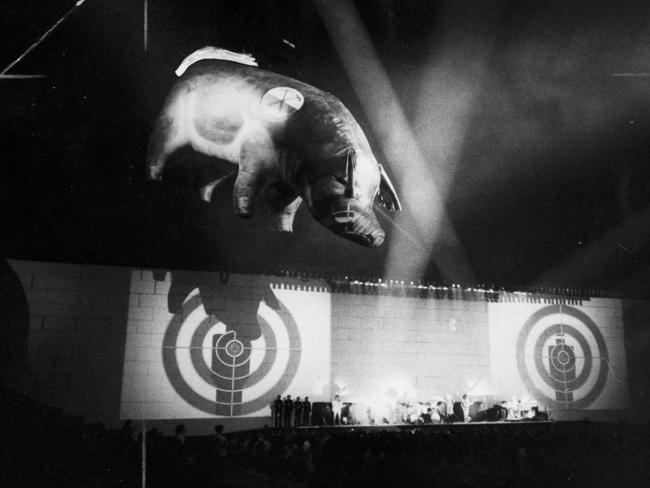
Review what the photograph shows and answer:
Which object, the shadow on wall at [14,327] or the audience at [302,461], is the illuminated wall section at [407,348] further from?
the audience at [302,461]

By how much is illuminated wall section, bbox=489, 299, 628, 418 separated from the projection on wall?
3.73 m

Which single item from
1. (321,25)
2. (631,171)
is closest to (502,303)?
(631,171)

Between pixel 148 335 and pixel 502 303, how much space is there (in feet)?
22.4

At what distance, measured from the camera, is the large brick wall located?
747 centimetres

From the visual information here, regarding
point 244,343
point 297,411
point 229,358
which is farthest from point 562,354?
point 229,358

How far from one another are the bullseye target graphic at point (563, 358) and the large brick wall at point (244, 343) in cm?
6

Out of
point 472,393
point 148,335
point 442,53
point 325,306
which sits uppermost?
point 442,53

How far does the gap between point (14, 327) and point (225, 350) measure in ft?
9.86

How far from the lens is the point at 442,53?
11.1 ft

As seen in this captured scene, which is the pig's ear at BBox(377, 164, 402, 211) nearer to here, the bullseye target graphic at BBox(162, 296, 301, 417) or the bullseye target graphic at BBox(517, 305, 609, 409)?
the bullseye target graphic at BBox(162, 296, 301, 417)

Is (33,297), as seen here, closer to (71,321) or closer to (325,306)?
(71,321)

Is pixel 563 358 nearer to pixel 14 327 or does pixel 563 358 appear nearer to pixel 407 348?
pixel 407 348

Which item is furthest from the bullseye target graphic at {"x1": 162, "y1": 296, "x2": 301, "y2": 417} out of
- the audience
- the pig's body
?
the pig's body

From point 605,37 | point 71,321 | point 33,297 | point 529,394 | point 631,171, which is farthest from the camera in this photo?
point 529,394
